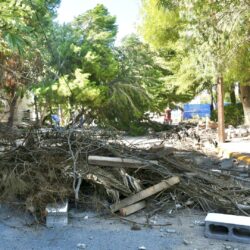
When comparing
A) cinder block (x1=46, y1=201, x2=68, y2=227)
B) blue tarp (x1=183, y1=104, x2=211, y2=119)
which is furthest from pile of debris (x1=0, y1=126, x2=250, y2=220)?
blue tarp (x1=183, y1=104, x2=211, y2=119)

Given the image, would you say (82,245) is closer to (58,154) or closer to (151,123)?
(58,154)

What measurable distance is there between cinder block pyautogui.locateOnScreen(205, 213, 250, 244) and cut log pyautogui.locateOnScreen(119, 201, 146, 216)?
1245mm

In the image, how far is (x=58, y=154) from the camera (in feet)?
21.9

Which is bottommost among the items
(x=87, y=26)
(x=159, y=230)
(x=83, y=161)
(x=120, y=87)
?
(x=159, y=230)

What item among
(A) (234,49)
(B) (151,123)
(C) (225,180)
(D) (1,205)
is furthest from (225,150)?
(B) (151,123)

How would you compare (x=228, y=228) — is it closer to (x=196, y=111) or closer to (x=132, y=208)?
(x=132, y=208)

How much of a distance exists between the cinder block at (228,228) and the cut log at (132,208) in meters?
1.24

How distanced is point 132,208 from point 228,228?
1.54 meters

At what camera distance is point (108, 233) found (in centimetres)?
484

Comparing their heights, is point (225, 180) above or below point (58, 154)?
below

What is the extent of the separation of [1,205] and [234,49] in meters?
8.29

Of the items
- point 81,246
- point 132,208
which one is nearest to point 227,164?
point 132,208

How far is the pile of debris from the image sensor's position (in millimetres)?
5651

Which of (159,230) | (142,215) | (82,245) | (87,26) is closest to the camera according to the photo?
(82,245)
